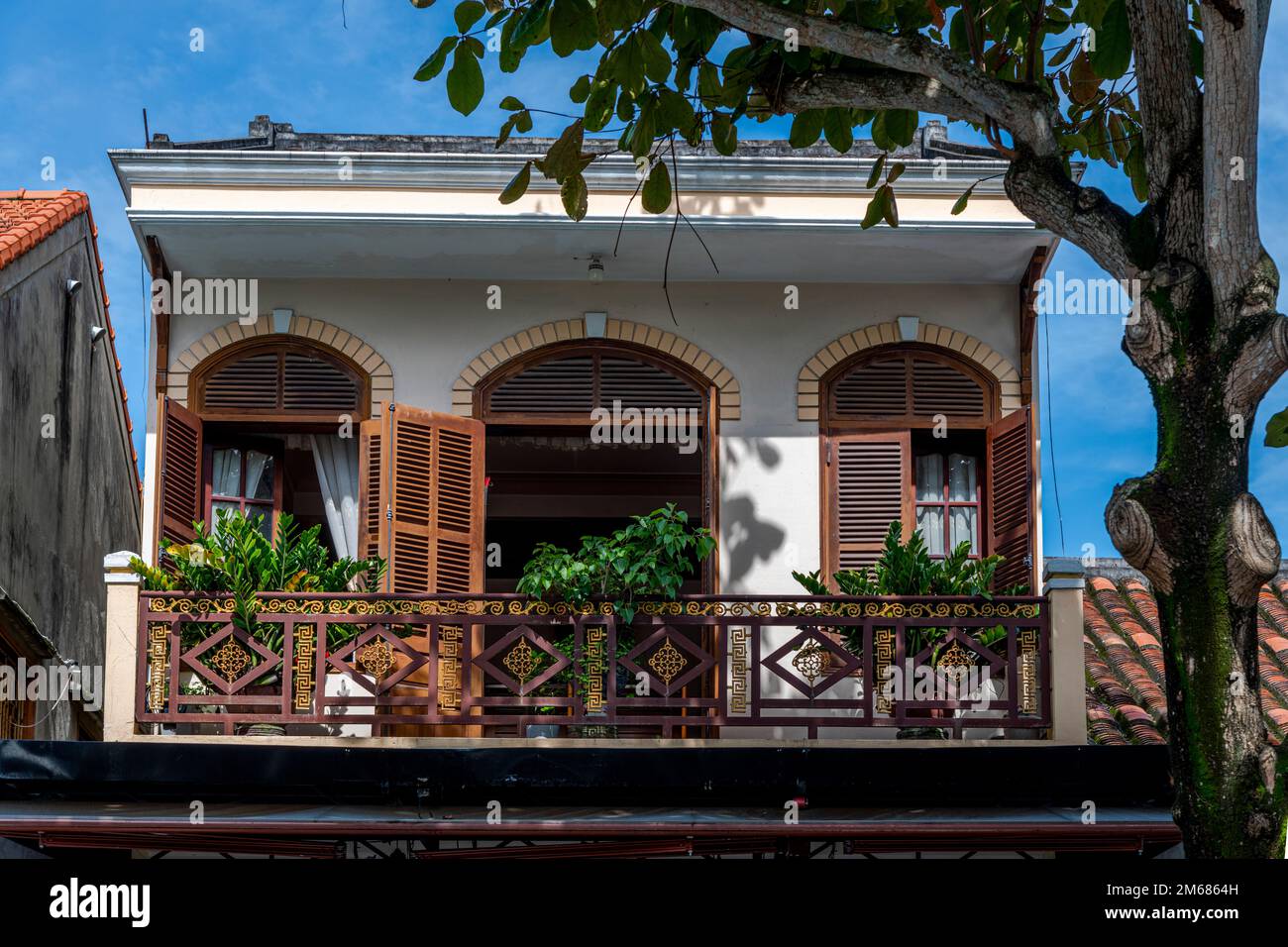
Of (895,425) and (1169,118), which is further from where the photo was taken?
(895,425)

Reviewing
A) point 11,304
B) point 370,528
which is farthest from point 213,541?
point 11,304

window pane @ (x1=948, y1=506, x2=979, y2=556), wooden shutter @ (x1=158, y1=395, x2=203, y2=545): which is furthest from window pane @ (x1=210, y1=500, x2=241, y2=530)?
window pane @ (x1=948, y1=506, x2=979, y2=556)

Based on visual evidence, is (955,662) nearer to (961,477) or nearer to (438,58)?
(961,477)

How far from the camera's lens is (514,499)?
18.7m

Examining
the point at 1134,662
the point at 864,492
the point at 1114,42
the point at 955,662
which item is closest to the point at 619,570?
the point at 955,662

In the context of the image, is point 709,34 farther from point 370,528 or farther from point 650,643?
point 370,528

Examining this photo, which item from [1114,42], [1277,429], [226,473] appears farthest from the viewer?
[226,473]

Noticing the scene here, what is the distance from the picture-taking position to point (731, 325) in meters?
12.9

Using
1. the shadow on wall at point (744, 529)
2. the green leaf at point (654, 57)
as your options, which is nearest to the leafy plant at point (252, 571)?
the shadow on wall at point (744, 529)

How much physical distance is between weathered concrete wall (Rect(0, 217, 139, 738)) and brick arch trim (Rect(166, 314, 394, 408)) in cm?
199

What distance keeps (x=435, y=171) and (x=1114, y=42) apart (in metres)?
5.23

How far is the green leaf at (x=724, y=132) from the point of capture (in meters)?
9.06

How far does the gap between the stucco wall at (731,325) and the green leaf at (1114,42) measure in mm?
4656

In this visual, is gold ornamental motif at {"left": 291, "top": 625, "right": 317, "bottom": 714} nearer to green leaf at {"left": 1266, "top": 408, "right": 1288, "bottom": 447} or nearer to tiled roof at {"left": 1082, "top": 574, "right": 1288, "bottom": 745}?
tiled roof at {"left": 1082, "top": 574, "right": 1288, "bottom": 745}
